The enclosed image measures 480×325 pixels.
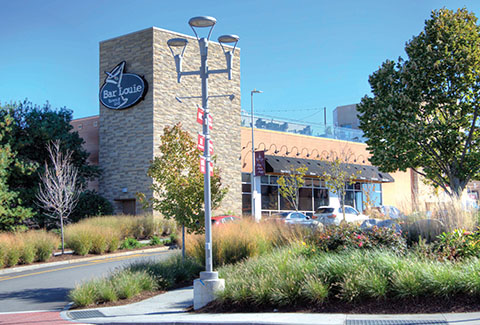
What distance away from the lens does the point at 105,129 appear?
34.3 metres

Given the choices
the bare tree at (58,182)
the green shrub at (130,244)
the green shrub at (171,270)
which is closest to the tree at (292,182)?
the green shrub at (130,244)

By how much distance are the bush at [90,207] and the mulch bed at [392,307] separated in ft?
74.7

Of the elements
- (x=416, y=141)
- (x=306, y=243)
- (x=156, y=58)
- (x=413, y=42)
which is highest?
(x=156, y=58)

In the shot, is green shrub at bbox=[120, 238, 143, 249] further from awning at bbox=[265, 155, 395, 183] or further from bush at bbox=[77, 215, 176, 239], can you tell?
awning at bbox=[265, 155, 395, 183]

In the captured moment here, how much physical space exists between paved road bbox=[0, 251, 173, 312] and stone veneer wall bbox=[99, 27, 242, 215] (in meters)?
11.4

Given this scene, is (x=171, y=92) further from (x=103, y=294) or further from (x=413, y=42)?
(x=103, y=294)

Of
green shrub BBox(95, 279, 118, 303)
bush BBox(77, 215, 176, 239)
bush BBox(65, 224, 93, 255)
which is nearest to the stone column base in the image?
green shrub BBox(95, 279, 118, 303)

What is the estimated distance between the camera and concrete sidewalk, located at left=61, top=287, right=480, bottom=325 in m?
8.34

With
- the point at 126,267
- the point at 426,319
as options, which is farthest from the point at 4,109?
the point at 426,319

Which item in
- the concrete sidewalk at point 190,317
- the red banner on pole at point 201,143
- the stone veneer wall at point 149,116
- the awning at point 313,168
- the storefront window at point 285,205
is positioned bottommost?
the concrete sidewalk at point 190,317

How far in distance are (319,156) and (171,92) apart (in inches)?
613

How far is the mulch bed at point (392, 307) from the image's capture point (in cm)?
887

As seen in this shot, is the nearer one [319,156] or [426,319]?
[426,319]

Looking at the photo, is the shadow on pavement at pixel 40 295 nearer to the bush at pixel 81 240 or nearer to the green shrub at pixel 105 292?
the green shrub at pixel 105 292
